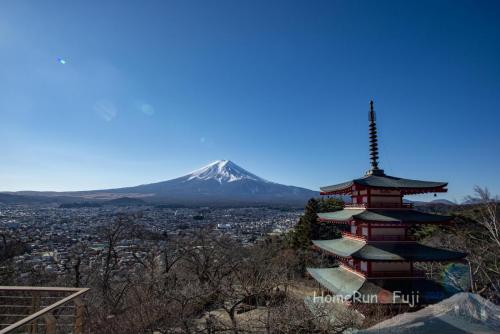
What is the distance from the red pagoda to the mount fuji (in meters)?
106

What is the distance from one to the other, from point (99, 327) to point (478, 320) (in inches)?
416

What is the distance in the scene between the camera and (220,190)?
436ft

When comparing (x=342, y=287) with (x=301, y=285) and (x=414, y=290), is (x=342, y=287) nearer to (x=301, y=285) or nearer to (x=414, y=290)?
(x=414, y=290)

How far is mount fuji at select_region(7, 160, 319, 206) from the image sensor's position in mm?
123875

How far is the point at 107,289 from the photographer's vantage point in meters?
17.5

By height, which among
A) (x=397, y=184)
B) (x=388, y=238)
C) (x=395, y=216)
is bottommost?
(x=388, y=238)

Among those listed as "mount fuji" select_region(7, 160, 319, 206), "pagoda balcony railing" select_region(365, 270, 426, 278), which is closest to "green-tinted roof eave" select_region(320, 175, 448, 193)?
"pagoda balcony railing" select_region(365, 270, 426, 278)

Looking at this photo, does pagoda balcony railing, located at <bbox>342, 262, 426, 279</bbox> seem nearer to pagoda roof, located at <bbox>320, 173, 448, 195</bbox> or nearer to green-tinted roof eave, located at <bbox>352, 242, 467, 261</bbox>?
green-tinted roof eave, located at <bbox>352, 242, 467, 261</bbox>

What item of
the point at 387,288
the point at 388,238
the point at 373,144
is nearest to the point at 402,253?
the point at 388,238

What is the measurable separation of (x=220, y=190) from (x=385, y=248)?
405 ft

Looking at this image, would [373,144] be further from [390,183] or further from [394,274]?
[394,274]

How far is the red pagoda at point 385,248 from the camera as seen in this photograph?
10.2 m

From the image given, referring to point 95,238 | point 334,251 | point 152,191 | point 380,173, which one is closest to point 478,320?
point 334,251

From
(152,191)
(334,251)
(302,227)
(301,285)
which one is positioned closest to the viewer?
(334,251)
